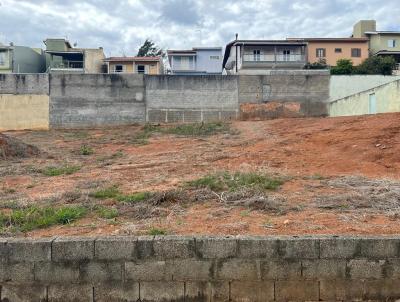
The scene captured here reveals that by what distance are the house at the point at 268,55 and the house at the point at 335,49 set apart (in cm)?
215

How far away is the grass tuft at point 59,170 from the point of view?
9.52m

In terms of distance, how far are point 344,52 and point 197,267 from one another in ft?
150

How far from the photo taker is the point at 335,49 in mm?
45938

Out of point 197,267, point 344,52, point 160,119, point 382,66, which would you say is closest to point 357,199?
point 197,267

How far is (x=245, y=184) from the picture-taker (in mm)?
7312

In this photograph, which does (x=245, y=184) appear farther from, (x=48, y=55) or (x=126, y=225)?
(x=48, y=55)

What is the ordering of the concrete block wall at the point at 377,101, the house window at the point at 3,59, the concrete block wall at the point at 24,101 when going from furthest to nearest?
the house window at the point at 3,59 < the concrete block wall at the point at 24,101 < the concrete block wall at the point at 377,101

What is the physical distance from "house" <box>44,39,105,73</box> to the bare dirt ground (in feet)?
94.3

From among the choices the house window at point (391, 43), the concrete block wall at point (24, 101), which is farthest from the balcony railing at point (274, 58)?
the concrete block wall at point (24, 101)

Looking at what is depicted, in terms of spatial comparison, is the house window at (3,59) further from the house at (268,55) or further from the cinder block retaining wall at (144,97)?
the house at (268,55)

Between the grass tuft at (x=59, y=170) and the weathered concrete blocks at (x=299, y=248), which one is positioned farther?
the grass tuft at (x=59, y=170)

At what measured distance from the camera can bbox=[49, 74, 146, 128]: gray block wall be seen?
2242 centimetres

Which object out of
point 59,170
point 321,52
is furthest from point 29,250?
point 321,52

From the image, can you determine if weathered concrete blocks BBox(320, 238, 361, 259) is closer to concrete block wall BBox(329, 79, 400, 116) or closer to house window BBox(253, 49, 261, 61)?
concrete block wall BBox(329, 79, 400, 116)
